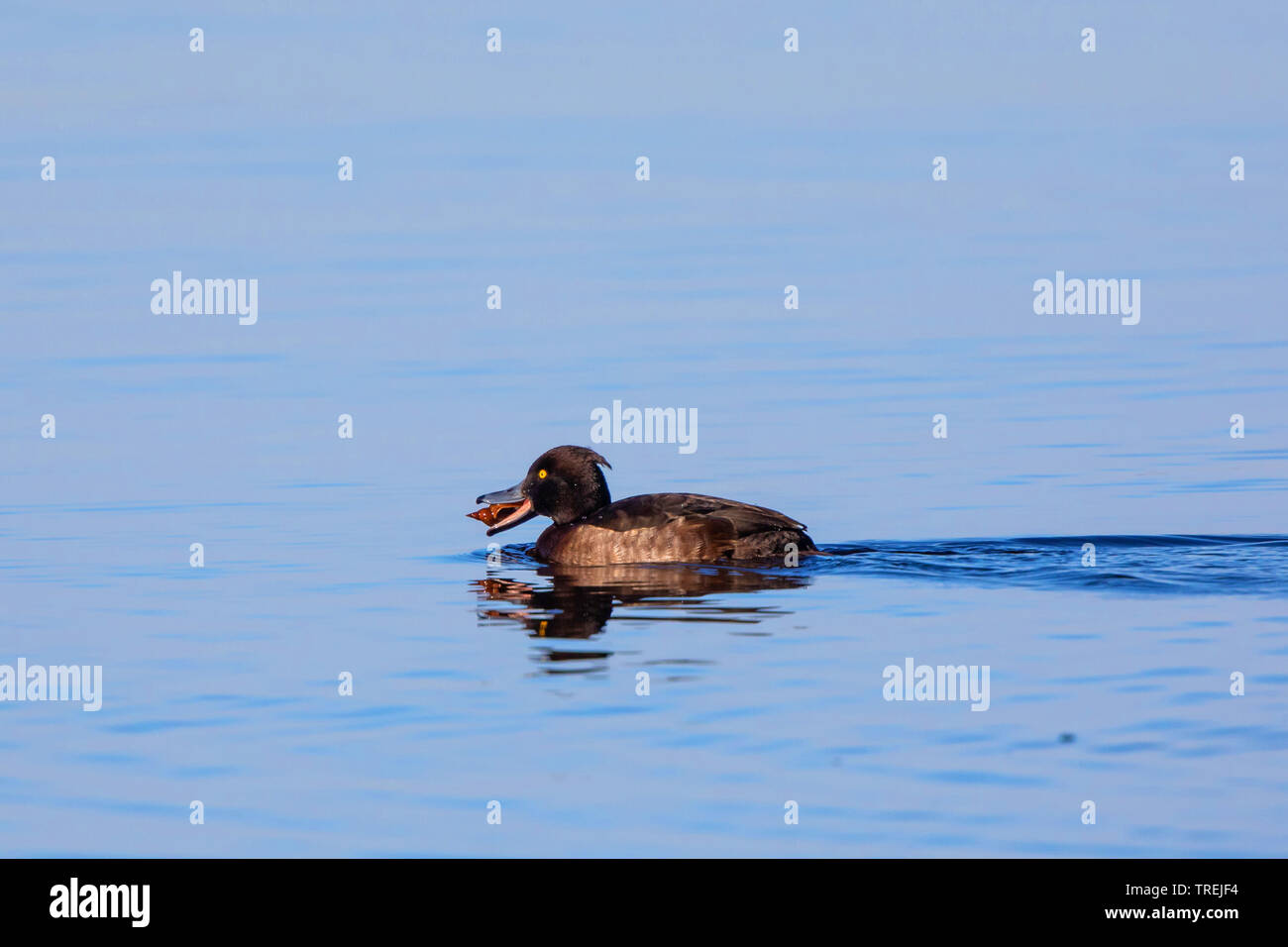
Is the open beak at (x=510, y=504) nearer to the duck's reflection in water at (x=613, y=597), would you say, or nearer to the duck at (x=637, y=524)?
the duck at (x=637, y=524)

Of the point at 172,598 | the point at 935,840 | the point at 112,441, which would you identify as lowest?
the point at 935,840

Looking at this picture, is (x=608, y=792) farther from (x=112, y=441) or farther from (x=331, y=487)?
(x=112, y=441)

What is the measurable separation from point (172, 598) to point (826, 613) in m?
4.97

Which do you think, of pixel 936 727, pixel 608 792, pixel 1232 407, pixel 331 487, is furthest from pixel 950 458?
pixel 608 792

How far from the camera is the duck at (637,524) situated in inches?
607

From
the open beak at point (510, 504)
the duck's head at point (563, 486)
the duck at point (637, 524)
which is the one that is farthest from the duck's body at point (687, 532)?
the open beak at point (510, 504)

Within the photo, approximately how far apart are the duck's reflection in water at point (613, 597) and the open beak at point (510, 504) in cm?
84

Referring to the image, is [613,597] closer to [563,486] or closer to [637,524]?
[637,524]

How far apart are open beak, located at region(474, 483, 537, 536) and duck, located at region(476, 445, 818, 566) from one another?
0.06 ft

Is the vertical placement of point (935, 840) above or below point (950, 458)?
below

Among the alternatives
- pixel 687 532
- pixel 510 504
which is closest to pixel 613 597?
pixel 687 532

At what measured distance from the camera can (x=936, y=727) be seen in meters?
9.96

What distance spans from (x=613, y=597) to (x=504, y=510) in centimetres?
312

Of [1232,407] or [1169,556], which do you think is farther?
[1232,407]
